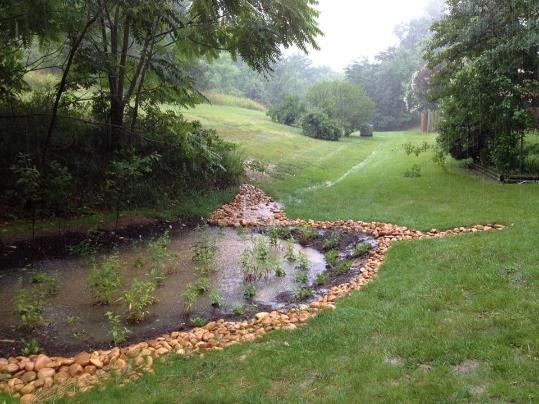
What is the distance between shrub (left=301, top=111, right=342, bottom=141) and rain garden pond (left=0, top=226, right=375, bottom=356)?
59.4 ft

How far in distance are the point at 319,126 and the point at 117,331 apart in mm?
22135

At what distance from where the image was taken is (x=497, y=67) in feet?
36.0

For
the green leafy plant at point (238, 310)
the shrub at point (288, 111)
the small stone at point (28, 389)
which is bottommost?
the small stone at point (28, 389)

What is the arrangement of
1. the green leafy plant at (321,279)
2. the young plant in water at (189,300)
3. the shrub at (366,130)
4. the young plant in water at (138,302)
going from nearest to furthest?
1. the young plant in water at (138,302)
2. the young plant in water at (189,300)
3. the green leafy plant at (321,279)
4. the shrub at (366,130)

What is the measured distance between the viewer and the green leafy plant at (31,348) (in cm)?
443

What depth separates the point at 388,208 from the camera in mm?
9805

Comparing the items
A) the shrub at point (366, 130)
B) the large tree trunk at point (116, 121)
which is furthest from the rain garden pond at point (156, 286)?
the shrub at point (366, 130)

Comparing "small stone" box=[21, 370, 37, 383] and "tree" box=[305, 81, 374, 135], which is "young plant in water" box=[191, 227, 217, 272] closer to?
"small stone" box=[21, 370, 37, 383]

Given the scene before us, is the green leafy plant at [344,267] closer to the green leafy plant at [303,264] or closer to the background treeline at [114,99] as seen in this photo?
the green leafy plant at [303,264]

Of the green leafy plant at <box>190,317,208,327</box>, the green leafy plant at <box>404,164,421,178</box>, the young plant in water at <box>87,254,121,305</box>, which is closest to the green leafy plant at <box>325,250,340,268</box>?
the green leafy plant at <box>190,317,208,327</box>

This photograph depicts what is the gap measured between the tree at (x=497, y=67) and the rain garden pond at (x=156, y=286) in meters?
5.33

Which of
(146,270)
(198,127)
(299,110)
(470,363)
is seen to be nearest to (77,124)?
(198,127)

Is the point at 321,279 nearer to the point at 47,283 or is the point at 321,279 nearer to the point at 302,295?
the point at 302,295

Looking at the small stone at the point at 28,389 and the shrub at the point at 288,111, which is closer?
the small stone at the point at 28,389
